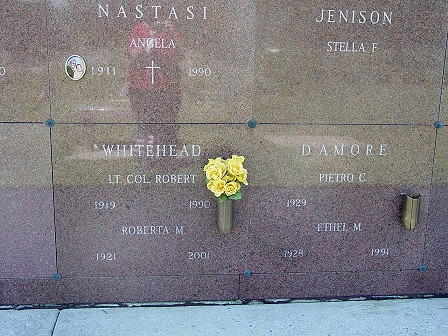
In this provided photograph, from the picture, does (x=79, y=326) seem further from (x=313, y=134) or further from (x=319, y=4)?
(x=319, y=4)

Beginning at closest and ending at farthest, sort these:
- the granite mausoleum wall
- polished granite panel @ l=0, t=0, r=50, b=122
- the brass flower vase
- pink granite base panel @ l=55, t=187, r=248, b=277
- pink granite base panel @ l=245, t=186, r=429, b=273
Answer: polished granite panel @ l=0, t=0, r=50, b=122 < the granite mausoleum wall < the brass flower vase < pink granite base panel @ l=55, t=187, r=248, b=277 < pink granite base panel @ l=245, t=186, r=429, b=273

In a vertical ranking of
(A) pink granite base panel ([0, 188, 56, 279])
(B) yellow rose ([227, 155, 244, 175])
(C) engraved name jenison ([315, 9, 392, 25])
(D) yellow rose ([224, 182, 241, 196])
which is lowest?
(A) pink granite base panel ([0, 188, 56, 279])

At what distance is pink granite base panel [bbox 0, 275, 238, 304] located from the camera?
4609mm

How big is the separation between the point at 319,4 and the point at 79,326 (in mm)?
3288

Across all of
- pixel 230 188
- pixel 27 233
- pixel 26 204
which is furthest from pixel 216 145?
pixel 27 233

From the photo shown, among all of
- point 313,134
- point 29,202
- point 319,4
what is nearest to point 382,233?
point 313,134

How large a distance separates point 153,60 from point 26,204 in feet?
5.36

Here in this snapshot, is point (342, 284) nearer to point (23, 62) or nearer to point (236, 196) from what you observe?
point (236, 196)

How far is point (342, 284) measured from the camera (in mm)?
4844

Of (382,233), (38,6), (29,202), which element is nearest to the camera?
(38,6)

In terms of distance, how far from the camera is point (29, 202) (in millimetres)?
4480

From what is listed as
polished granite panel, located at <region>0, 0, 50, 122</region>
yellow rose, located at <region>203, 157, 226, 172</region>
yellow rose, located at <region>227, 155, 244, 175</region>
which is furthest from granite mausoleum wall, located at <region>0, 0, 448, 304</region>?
yellow rose, located at <region>227, 155, 244, 175</region>

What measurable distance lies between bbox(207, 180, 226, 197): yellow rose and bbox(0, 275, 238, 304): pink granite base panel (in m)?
0.88

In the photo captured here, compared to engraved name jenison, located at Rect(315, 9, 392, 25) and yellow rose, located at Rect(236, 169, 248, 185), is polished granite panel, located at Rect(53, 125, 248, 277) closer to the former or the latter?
yellow rose, located at Rect(236, 169, 248, 185)
